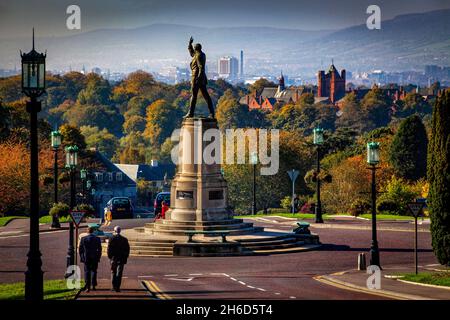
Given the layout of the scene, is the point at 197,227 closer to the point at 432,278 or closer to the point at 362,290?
the point at 432,278

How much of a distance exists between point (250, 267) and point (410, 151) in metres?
64.0

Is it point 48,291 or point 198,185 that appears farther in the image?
point 198,185

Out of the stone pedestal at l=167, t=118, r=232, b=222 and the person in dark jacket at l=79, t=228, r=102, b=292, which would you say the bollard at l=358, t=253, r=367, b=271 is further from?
the stone pedestal at l=167, t=118, r=232, b=222

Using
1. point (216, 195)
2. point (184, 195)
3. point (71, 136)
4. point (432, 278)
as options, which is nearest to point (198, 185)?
point (184, 195)

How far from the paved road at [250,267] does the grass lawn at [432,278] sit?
2771 millimetres

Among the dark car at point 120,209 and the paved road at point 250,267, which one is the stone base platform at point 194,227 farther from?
the dark car at point 120,209

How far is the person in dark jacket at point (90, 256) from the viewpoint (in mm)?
33881

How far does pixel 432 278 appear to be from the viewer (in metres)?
36.4

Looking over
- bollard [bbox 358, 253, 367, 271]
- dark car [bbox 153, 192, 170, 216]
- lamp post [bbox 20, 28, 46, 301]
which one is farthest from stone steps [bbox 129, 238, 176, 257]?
dark car [bbox 153, 192, 170, 216]

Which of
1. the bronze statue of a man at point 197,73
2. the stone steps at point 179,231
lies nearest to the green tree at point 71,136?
the bronze statue of a man at point 197,73

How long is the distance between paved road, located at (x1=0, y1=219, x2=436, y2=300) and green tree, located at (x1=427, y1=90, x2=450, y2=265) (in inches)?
119

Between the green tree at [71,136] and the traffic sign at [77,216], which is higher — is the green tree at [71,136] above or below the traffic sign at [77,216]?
above

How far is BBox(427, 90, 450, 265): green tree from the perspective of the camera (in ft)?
126
